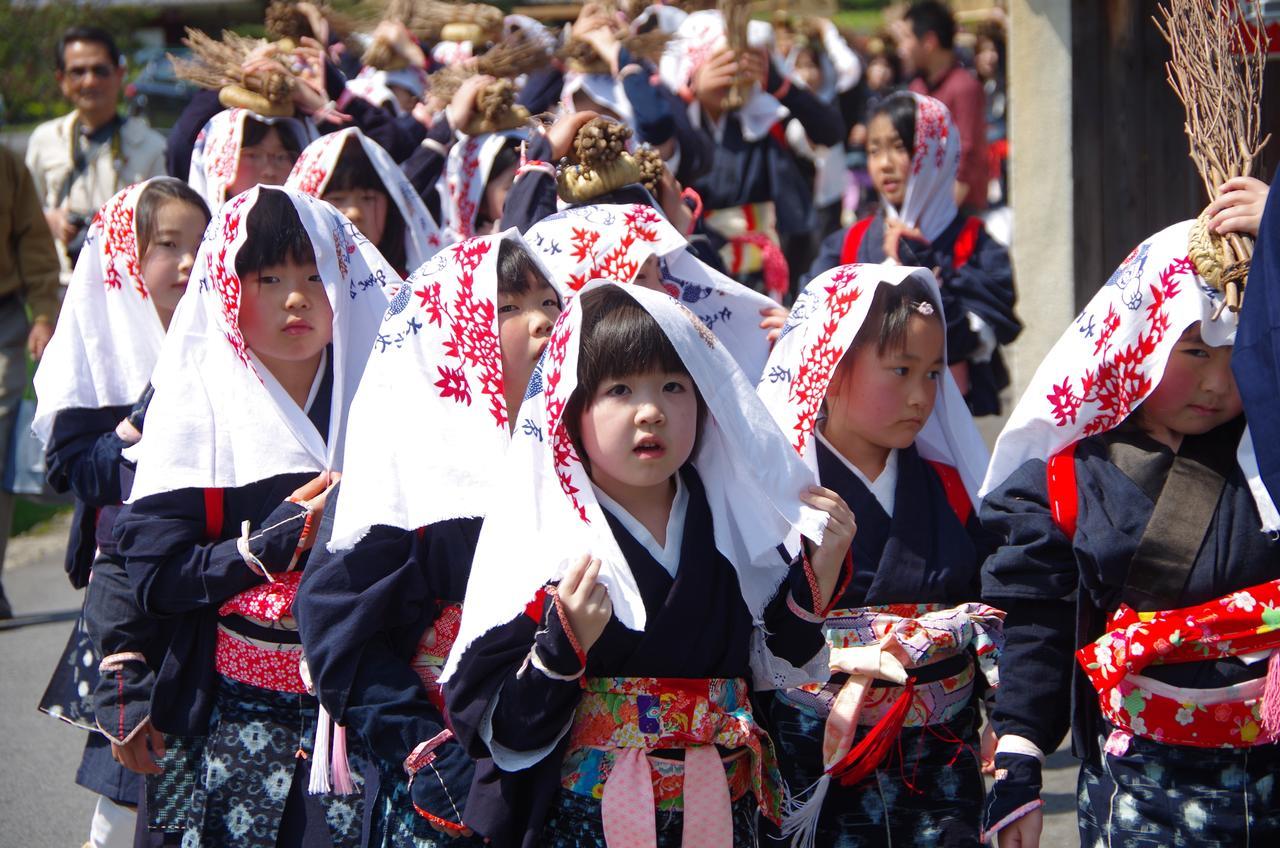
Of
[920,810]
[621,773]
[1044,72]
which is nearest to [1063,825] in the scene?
[920,810]

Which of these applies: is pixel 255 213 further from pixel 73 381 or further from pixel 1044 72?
pixel 1044 72

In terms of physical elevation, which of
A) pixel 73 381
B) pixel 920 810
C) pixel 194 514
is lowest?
pixel 920 810

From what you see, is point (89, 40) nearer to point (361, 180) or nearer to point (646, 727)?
point (361, 180)

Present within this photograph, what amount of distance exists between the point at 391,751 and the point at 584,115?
274 cm

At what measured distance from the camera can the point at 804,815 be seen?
12.1 ft

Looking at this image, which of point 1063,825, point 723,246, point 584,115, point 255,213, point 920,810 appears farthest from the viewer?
point 723,246

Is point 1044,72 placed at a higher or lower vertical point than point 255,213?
higher

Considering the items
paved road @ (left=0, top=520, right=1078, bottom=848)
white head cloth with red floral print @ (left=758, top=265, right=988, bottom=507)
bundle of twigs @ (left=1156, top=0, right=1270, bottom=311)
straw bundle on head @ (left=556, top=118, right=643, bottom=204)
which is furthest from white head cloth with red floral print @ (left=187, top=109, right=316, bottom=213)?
bundle of twigs @ (left=1156, top=0, right=1270, bottom=311)

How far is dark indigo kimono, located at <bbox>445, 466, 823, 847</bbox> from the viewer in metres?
3.03

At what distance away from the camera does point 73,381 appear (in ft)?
15.5

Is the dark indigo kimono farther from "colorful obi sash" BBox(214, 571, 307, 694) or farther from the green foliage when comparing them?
the green foliage

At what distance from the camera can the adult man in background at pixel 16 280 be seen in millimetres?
A: 7918

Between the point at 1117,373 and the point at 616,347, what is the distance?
3.45 feet

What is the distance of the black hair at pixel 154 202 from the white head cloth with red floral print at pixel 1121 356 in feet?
8.72
